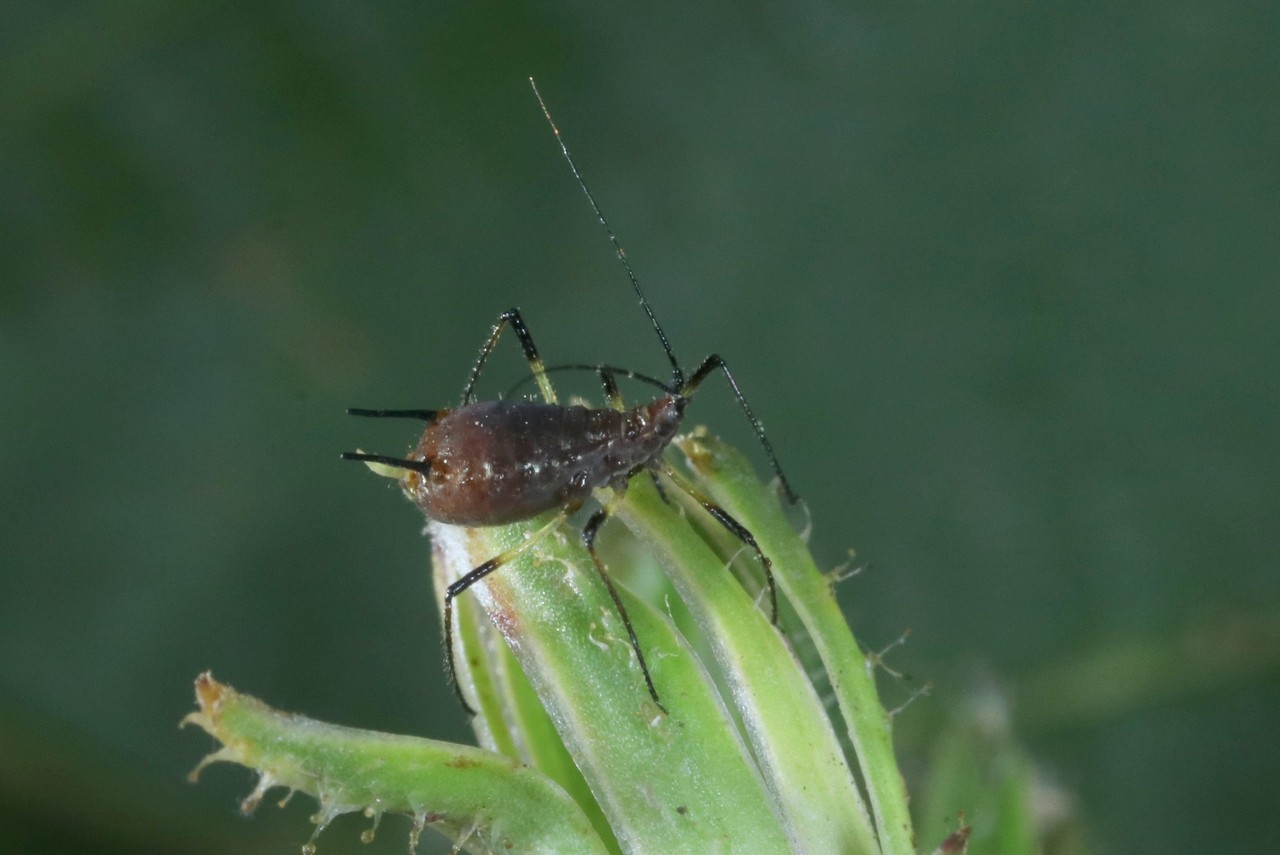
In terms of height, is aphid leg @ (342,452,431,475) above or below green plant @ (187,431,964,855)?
above

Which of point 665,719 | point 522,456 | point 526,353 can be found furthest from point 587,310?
point 665,719

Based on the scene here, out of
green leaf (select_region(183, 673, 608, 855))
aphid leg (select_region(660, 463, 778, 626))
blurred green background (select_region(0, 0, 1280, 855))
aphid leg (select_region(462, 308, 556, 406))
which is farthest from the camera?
blurred green background (select_region(0, 0, 1280, 855))

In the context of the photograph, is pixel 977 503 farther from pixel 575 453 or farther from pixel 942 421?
pixel 575 453

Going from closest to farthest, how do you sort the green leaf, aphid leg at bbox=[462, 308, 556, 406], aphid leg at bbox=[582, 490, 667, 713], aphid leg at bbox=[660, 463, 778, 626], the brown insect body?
the green leaf
aphid leg at bbox=[582, 490, 667, 713]
aphid leg at bbox=[660, 463, 778, 626]
the brown insect body
aphid leg at bbox=[462, 308, 556, 406]

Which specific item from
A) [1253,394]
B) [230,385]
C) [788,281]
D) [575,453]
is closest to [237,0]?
[230,385]

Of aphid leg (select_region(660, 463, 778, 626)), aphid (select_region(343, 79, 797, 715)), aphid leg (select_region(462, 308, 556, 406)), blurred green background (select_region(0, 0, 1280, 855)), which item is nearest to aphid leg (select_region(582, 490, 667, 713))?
aphid (select_region(343, 79, 797, 715))

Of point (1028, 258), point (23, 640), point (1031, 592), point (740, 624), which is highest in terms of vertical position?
point (1028, 258)

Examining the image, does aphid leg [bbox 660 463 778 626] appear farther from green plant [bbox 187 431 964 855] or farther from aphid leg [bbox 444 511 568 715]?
aphid leg [bbox 444 511 568 715]

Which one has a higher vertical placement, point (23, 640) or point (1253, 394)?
point (1253, 394)
